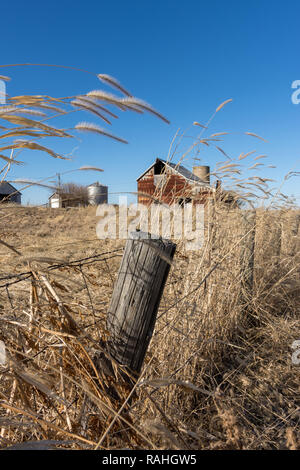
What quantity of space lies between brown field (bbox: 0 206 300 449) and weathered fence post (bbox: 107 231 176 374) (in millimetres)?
69

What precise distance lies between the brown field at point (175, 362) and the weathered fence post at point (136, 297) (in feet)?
0.23

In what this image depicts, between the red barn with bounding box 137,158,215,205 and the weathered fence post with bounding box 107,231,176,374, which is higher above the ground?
the red barn with bounding box 137,158,215,205

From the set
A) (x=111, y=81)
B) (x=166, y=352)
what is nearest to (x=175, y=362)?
(x=166, y=352)

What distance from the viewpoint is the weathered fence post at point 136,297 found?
1063mm

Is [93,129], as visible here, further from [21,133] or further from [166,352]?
[166,352]

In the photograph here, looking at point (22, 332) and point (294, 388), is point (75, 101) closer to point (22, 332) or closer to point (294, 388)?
point (22, 332)

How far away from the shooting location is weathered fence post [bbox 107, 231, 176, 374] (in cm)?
106

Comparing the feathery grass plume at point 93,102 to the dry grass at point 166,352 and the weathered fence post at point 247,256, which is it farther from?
the weathered fence post at point 247,256

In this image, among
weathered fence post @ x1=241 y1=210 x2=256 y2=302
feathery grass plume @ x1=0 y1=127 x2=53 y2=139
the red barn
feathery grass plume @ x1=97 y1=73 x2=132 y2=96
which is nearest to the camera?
feathery grass plume @ x1=0 y1=127 x2=53 y2=139

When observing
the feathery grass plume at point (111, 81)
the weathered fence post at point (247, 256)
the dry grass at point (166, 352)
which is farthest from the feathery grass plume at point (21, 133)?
the weathered fence post at point (247, 256)

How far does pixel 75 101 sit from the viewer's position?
3.60 feet

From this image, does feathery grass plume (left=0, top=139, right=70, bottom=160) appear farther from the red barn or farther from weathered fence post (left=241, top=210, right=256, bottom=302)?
weathered fence post (left=241, top=210, right=256, bottom=302)

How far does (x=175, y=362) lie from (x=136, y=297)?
0.76m

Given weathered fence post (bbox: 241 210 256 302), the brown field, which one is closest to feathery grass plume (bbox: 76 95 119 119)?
the brown field
